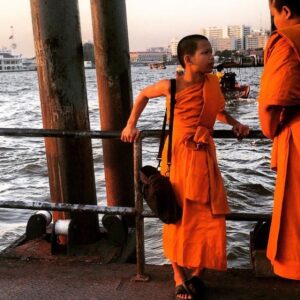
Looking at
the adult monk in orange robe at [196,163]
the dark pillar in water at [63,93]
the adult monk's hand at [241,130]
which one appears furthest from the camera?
the dark pillar in water at [63,93]

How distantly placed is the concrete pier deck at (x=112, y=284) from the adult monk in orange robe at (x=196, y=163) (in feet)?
1.04

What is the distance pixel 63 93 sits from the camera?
4.42m

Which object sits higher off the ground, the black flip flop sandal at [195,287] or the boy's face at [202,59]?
the boy's face at [202,59]

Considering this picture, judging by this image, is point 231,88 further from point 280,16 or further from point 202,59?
point 280,16

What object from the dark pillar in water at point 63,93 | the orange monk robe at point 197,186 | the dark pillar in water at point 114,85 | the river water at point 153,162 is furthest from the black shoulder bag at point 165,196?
the river water at point 153,162

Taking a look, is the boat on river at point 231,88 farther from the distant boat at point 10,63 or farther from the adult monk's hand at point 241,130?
the distant boat at point 10,63

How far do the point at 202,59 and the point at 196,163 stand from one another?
0.62 m

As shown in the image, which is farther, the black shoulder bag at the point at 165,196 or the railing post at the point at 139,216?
the railing post at the point at 139,216

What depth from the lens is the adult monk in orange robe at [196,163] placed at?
3184mm

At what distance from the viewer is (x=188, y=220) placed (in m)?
3.24

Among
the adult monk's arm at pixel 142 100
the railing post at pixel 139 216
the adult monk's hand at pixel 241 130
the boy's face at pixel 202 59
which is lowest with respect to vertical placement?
the railing post at pixel 139 216

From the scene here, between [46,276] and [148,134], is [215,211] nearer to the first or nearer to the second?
[148,134]

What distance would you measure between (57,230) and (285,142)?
2.46 metres

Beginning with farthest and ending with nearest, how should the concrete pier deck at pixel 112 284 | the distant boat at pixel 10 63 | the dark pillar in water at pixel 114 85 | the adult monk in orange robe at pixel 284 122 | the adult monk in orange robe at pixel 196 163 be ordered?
the distant boat at pixel 10 63
the dark pillar in water at pixel 114 85
the concrete pier deck at pixel 112 284
the adult monk in orange robe at pixel 196 163
the adult monk in orange robe at pixel 284 122
